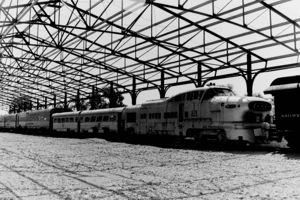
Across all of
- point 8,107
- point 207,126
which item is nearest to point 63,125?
point 207,126

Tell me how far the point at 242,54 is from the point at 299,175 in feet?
63.5

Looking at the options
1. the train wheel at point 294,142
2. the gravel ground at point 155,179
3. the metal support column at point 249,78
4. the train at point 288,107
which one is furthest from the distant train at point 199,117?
the metal support column at point 249,78

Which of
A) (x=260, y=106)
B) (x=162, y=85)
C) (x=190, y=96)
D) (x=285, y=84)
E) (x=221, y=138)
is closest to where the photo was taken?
(x=285, y=84)

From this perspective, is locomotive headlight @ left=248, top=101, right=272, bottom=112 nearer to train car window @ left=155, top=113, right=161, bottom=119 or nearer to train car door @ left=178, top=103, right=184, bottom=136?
train car door @ left=178, top=103, right=184, bottom=136

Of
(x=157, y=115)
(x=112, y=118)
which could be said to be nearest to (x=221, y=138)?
(x=157, y=115)

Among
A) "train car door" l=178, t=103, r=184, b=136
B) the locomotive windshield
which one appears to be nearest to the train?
the locomotive windshield

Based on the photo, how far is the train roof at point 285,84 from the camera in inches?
467

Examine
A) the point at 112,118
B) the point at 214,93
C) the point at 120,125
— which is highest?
the point at 214,93

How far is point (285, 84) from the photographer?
1224 cm

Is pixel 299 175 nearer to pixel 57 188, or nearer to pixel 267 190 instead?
pixel 267 190

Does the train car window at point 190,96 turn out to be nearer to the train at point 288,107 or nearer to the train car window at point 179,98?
the train car window at point 179,98

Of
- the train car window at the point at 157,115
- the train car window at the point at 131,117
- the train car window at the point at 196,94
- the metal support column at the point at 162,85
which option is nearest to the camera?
the train car window at the point at 196,94

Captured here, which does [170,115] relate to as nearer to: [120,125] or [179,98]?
[179,98]

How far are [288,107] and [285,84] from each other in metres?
0.95
